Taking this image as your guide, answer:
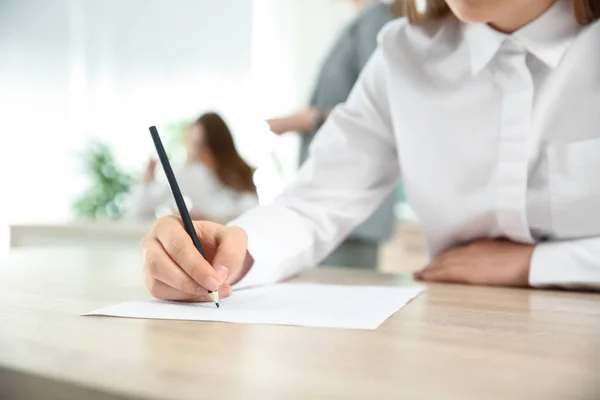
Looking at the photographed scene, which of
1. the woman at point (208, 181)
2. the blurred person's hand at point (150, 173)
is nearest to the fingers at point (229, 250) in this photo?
the woman at point (208, 181)

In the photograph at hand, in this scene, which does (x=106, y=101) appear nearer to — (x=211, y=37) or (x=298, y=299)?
(x=211, y=37)

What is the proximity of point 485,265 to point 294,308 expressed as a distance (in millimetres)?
332

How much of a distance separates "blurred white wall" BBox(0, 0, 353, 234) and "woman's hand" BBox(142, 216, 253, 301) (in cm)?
281

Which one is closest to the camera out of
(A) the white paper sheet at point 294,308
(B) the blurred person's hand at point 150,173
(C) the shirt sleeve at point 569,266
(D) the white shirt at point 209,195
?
(A) the white paper sheet at point 294,308

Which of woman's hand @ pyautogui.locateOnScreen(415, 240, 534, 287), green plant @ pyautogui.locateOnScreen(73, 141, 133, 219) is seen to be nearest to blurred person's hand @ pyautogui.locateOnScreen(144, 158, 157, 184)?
green plant @ pyautogui.locateOnScreen(73, 141, 133, 219)

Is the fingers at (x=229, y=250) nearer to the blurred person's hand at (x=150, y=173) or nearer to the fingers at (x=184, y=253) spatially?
the fingers at (x=184, y=253)

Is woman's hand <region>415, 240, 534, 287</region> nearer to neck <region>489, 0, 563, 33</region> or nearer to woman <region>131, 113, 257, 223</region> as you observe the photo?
neck <region>489, 0, 563, 33</region>

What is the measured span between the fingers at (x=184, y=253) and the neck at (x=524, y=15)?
1.62 feet

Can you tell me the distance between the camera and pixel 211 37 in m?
3.73

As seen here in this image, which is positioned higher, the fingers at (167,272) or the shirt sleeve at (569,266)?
the fingers at (167,272)

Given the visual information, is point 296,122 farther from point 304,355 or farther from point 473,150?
point 304,355

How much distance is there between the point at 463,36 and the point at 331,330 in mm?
537

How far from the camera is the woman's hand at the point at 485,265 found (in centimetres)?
78

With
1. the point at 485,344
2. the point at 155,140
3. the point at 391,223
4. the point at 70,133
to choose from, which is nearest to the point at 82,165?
the point at 70,133
